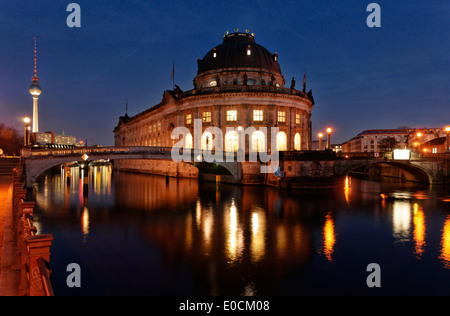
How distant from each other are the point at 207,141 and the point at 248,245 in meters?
35.7

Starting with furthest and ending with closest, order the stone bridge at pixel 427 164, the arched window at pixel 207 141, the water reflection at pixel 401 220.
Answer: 1. the arched window at pixel 207 141
2. the stone bridge at pixel 427 164
3. the water reflection at pixel 401 220

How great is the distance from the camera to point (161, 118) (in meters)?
66.6

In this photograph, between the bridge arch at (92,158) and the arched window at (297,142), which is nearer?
the bridge arch at (92,158)

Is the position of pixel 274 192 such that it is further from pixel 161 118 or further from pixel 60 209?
pixel 161 118

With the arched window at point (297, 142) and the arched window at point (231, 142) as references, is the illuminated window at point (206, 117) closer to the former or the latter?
the arched window at point (231, 142)

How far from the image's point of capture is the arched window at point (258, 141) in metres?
50.8

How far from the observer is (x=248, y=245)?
17.5 m

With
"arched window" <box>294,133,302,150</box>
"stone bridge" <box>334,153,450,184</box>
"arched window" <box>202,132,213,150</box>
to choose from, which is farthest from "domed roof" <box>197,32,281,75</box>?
"stone bridge" <box>334,153,450,184</box>

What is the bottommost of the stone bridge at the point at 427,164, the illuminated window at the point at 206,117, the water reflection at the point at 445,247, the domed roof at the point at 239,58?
the water reflection at the point at 445,247

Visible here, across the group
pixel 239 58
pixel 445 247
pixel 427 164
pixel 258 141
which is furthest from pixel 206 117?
pixel 445 247

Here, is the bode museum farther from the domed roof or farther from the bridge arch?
the bridge arch

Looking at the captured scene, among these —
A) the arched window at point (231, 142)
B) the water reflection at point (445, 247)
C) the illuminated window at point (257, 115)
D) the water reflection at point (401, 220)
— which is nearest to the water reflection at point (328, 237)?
the water reflection at point (401, 220)

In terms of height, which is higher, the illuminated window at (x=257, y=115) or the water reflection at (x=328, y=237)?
the illuminated window at (x=257, y=115)
